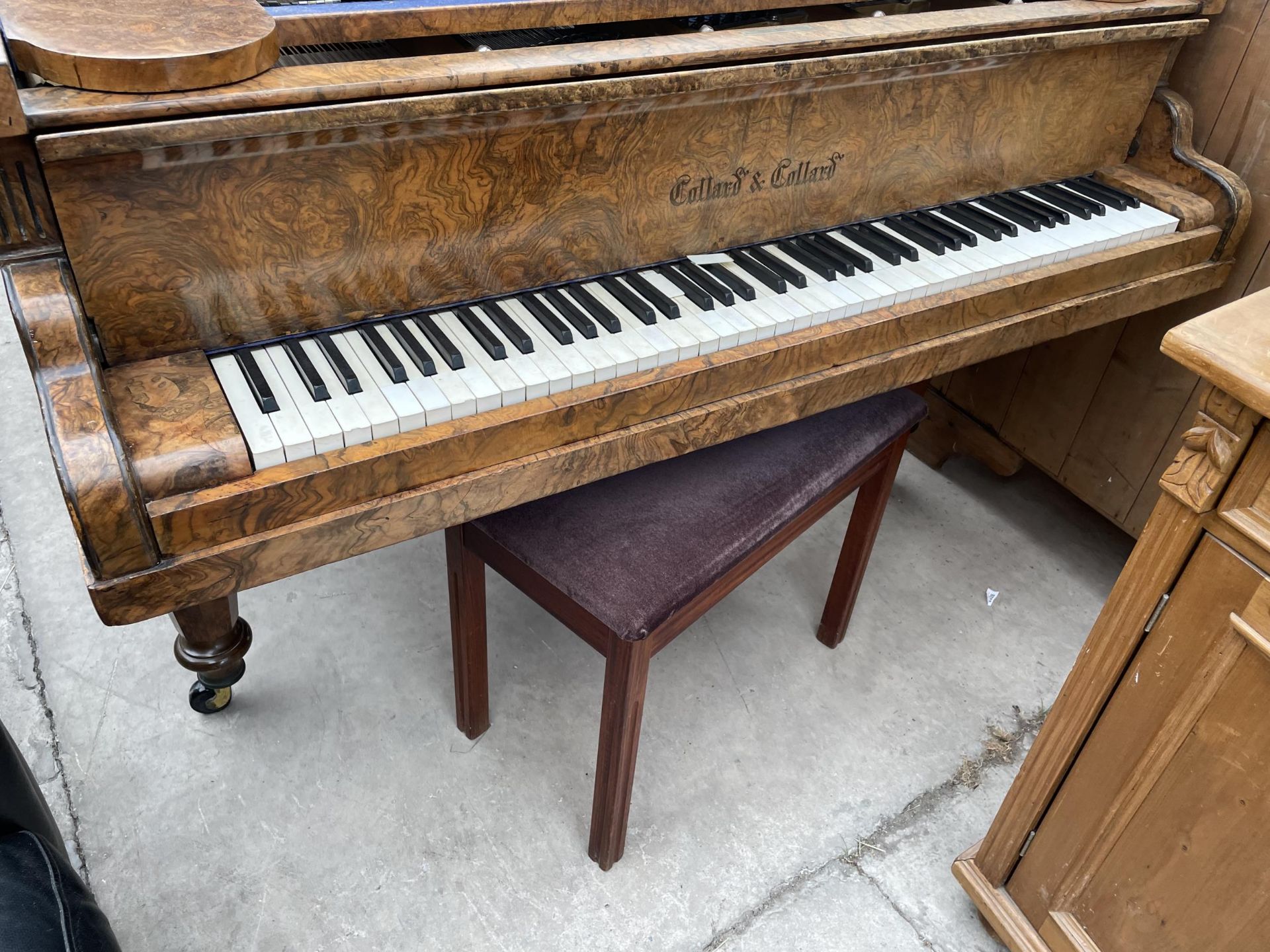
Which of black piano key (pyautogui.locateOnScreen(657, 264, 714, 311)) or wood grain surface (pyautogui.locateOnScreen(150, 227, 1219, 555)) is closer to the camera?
wood grain surface (pyautogui.locateOnScreen(150, 227, 1219, 555))

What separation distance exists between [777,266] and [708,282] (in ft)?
0.45

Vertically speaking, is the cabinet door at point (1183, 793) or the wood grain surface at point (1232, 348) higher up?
the wood grain surface at point (1232, 348)

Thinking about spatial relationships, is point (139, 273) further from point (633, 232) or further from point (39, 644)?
point (39, 644)

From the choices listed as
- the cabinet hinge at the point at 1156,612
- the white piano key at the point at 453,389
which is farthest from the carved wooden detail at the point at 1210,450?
the white piano key at the point at 453,389

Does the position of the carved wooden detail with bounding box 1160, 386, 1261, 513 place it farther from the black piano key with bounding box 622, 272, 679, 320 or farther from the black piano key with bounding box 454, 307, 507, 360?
the black piano key with bounding box 454, 307, 507, 360

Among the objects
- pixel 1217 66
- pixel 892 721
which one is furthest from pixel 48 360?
pixel 1217 66

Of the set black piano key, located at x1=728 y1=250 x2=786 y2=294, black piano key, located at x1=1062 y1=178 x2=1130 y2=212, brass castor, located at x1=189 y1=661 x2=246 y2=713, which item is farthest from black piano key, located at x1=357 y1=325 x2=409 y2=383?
black piano key, located at x1=1062 y1=178 x2=1130 y2=212

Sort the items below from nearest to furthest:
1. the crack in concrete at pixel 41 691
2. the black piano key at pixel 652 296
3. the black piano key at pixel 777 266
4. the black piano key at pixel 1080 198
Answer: the black piano key at pixel 652 296
the black piano key at pixel 777 266
the crack in concrete at pixel 41 691
the black piano key at pixel 1080 198

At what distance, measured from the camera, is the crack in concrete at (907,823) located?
1524mm

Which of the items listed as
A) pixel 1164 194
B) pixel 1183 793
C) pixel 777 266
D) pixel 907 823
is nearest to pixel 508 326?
pixel 777 266

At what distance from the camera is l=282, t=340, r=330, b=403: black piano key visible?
3.63 feet

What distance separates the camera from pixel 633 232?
4.57ft

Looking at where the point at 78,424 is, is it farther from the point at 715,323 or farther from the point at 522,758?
the point at 522,758

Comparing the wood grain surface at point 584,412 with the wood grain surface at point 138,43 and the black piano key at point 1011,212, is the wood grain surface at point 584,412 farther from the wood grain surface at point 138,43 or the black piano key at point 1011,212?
the wood grain surface at point 138,43
